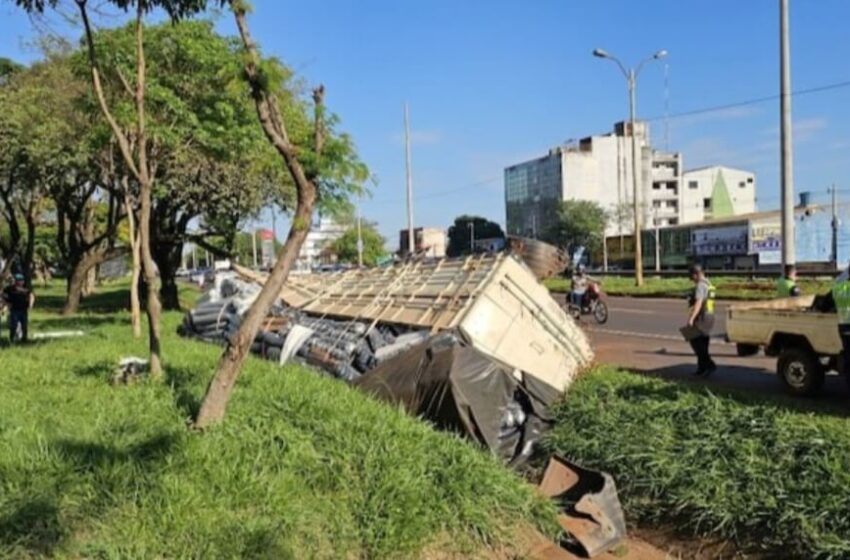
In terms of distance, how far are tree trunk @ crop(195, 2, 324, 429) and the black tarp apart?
89.7 inches

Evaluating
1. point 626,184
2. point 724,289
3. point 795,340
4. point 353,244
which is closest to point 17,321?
point 795,340

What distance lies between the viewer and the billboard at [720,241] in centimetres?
6169

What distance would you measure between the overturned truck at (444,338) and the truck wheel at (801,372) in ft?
8.09

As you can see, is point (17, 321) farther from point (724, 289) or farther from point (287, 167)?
point (724, 289)

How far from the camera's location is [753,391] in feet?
29.5

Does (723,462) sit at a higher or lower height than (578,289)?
lower

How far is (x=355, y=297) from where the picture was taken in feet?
49.0

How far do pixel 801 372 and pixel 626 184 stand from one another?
3857 inches

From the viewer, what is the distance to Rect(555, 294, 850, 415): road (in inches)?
361

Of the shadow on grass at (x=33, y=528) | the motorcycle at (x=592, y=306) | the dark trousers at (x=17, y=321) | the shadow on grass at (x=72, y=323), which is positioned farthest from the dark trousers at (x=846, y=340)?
the shadow on grass at (x=72, y=323)

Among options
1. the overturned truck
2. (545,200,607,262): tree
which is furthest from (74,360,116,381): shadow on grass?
(545,200,607,262): tree

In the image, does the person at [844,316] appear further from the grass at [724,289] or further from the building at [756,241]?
the building at [756,241]

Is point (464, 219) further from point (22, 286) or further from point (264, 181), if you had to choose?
point (22, 286)

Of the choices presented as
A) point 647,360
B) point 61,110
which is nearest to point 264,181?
point 61,110
